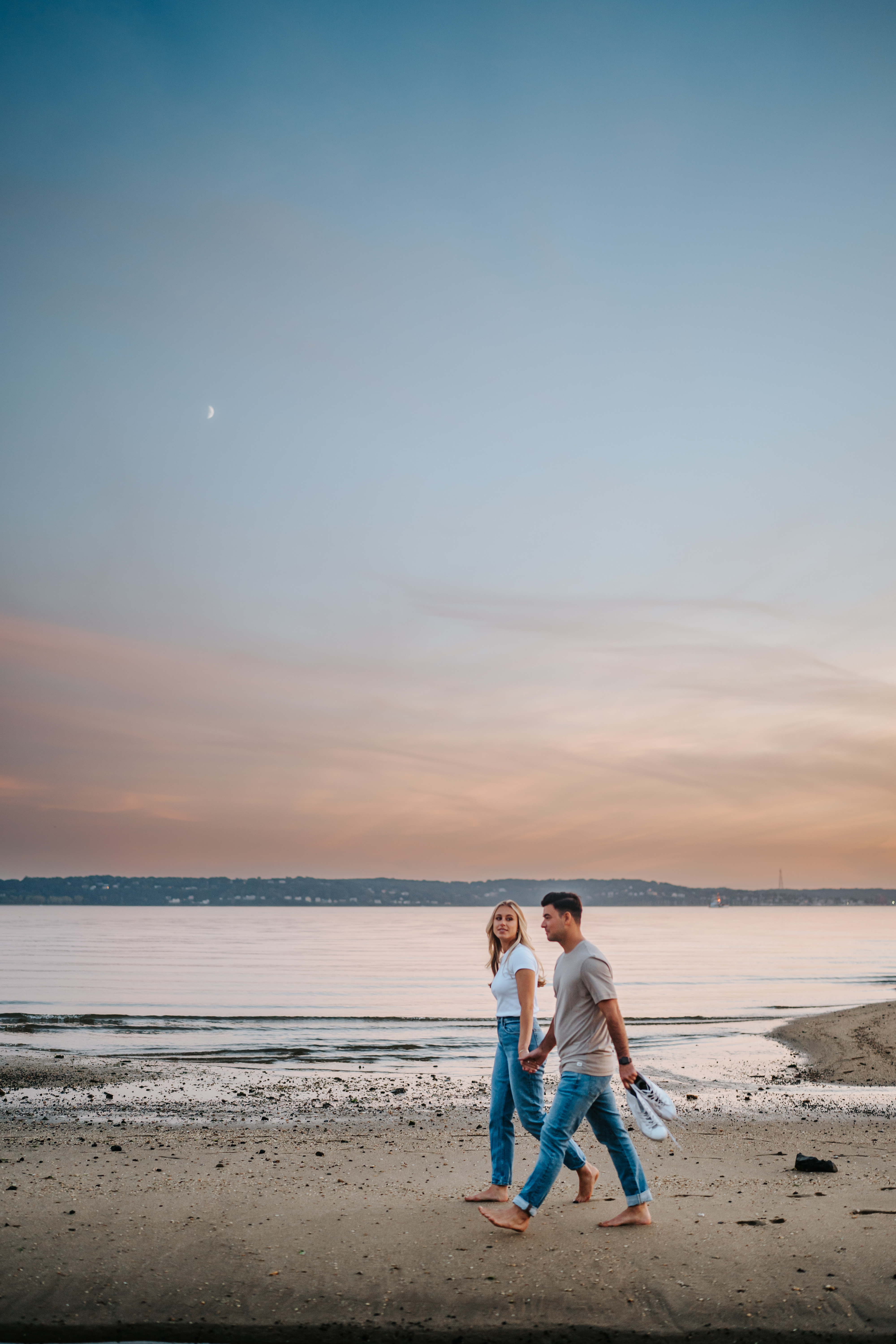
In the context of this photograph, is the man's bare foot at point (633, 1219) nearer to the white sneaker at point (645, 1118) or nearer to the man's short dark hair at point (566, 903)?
the white sneaker at point (645, 1118)

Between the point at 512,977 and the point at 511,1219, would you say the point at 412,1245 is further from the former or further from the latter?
the point at 512,977

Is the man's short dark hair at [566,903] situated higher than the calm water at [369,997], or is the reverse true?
the man's short dark hair at [566,903]

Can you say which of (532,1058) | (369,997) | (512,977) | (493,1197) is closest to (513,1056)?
(532,1058)

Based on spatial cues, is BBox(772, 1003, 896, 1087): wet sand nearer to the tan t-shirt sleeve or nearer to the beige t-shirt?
the beige t-shirt

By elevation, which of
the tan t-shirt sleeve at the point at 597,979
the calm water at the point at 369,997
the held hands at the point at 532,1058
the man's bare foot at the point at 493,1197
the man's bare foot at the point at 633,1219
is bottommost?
the calm water at the point at 369,997

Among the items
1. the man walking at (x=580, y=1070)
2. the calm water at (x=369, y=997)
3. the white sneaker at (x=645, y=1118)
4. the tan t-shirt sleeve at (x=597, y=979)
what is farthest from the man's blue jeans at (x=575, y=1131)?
the calm water at (x=369, y=997)

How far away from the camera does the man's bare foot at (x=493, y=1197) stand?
257 inches

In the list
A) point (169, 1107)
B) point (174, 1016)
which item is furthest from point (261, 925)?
point (169, 1107)

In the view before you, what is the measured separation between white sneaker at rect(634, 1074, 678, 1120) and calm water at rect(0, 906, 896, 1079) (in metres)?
9.71

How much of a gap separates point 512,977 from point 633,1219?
1625mm

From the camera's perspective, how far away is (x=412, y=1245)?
5691 millimetres

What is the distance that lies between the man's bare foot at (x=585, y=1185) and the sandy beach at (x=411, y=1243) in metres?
0.08

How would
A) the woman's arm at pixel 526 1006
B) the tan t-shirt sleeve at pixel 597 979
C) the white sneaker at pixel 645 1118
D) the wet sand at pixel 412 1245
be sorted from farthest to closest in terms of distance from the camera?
the woman's arm at pixel 526 1006 < the white sneaker at pixel 645 1118 < the tan t-shirt sleeve at pixel 597 979 < the wet sand at pixel 412 1245

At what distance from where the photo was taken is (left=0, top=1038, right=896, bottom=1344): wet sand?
4.69 metres
